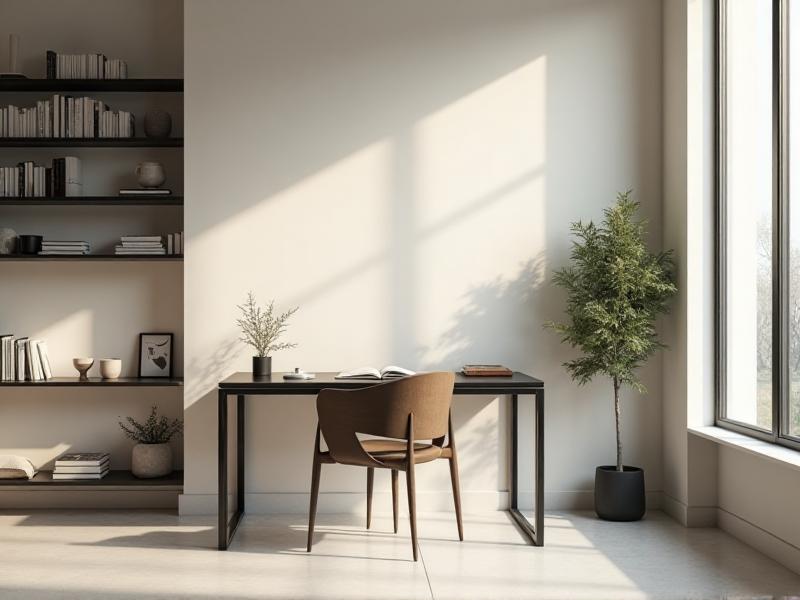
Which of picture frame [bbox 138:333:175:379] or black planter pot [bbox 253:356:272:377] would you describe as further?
picture frame [bbox 138:333:175:379]

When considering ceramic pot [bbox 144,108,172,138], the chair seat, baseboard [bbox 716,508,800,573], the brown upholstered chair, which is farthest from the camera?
ceramic pot [bbox 144,108,172,138]

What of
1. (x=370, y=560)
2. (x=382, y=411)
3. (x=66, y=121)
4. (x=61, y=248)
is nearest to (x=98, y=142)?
(x=66, y=121)

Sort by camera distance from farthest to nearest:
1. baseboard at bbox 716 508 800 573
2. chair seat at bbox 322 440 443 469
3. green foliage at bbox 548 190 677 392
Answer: green foliage at bbox 548 190 677 392
chair seat at bbox 322 440 443 469
baseboard at bbox 716 508 800 573

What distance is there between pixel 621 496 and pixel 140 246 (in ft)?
9.18

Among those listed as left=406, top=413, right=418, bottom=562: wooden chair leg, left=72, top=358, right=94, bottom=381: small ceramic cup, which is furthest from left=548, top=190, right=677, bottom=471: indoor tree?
left=72, top=358, right=94, bottom=381: small ceramic cup

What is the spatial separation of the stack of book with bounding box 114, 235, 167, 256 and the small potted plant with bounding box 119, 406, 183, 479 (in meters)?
0.87

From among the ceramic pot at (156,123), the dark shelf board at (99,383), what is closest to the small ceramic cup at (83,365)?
the dark shelf board at (99,383)

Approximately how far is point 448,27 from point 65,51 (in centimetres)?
214

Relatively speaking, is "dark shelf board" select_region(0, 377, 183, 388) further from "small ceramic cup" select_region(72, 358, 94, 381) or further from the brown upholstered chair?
the brown upholstered chair

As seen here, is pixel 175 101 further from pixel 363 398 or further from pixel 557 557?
pixel 557 557

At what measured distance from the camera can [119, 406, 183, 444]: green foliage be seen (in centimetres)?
466

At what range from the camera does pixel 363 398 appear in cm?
359

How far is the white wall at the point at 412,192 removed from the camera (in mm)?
4504

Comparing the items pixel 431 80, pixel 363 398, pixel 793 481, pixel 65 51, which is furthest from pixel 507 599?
pixel 65 51
